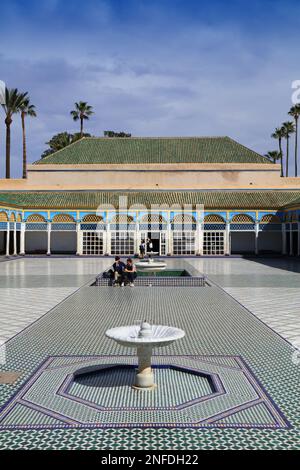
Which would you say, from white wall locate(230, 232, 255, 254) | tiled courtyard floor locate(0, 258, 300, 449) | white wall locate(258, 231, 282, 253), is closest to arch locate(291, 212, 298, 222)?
white wall locate(258, 231, 282, 253)

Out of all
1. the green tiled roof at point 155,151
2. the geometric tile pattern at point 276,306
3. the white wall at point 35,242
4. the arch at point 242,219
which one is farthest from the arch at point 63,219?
the geometric tile pattern at point 276,306

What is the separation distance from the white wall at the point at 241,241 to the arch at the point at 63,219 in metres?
12.1

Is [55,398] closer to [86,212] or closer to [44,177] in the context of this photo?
[86,212]

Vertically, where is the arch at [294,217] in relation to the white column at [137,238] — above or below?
above

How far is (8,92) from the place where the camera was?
4656cm

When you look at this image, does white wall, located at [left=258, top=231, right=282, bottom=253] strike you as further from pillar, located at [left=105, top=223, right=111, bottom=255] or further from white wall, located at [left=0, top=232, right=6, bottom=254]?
white wall, located at [left=0, top=232, right=6, bottom=254]

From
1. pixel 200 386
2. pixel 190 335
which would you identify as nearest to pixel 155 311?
pixel 190 335

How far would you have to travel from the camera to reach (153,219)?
32.7 m

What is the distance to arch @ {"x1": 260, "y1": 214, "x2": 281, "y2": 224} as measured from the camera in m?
32.6

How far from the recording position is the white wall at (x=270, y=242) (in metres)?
34.3

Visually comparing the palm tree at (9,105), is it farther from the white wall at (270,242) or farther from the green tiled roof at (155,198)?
the white wall at (270,242)

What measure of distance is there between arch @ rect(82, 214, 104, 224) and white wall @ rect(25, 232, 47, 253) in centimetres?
429

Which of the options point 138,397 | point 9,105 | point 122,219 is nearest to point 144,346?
point 138,397
